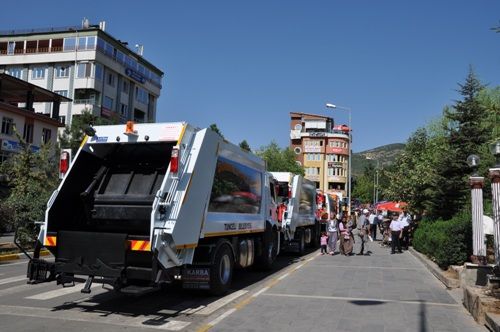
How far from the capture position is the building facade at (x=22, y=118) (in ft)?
128

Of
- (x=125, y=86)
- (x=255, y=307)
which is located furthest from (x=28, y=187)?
(x=125, y=86)

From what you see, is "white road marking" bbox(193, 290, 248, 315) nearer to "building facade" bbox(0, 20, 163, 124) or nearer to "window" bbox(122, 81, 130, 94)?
"building facade" bbox(0, 20, 163, 124)

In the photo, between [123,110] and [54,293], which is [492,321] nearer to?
[54,293]

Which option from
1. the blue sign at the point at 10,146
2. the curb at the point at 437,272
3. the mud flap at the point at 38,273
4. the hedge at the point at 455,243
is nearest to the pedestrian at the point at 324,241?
the curb at the point at 437,272

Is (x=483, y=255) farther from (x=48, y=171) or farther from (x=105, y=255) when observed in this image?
(x=48, y=171)

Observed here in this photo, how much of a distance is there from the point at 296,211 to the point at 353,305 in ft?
29.6

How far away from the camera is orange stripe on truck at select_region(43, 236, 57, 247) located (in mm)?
8445

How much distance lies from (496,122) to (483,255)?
1503 centimetres

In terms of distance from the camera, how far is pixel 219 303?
9094 mm

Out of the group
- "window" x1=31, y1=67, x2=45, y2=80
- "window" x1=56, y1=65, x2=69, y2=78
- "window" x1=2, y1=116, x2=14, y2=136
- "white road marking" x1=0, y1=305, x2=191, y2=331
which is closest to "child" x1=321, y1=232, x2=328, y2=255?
"white road marking" x1=0, y1=305, x2=191, y2=331

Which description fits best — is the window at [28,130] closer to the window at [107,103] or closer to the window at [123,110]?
the window at [107,103]

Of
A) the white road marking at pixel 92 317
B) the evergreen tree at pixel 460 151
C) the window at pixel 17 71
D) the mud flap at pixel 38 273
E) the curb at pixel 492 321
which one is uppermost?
the window at pixel 17 71

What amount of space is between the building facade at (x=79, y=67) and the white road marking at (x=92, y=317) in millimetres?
48589

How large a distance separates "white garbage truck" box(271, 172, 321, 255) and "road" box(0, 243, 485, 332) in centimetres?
422
